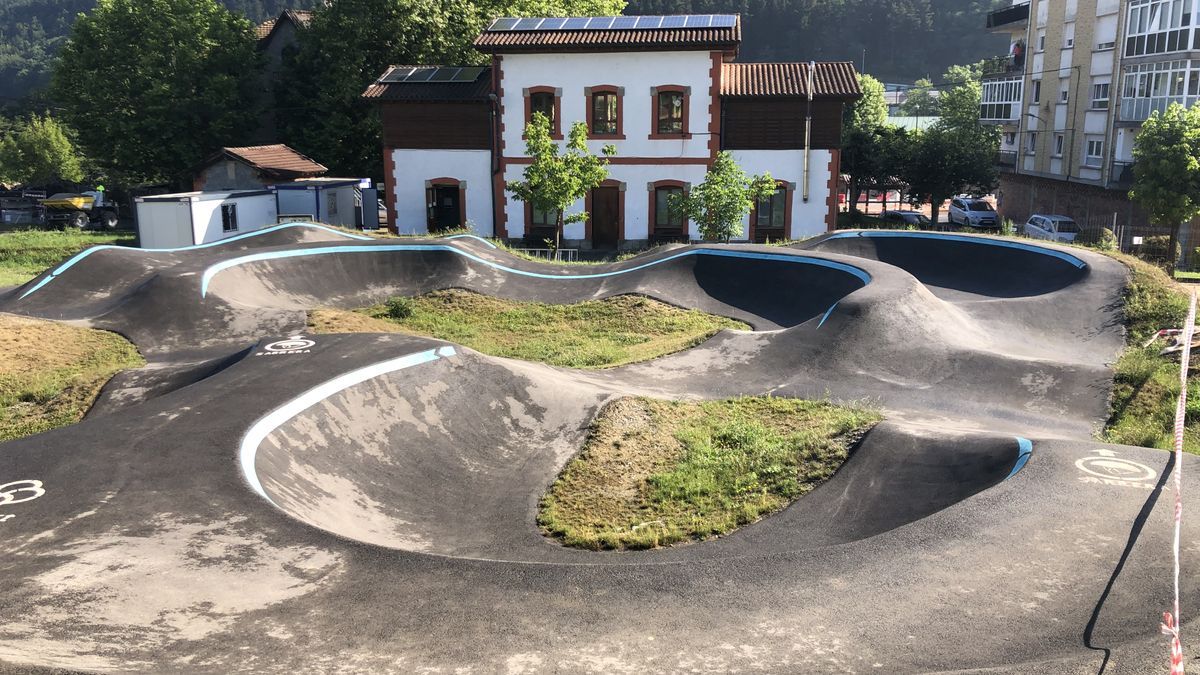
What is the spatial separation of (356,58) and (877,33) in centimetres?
11741

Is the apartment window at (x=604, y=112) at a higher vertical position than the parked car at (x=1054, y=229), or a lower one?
higher

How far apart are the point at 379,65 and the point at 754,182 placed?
2036 cm

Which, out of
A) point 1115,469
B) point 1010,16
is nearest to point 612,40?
point 1115,469

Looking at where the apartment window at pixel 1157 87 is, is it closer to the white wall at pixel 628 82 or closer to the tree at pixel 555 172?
the white wall at pixel 628 82

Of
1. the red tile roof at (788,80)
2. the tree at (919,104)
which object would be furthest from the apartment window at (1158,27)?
the tree at (919,104)

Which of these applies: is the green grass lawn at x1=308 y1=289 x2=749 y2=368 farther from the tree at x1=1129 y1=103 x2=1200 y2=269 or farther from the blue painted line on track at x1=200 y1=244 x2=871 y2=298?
the tree at x1=1129 y1=103 x2=1200 y2=269

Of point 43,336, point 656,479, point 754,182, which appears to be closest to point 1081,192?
point 754,182

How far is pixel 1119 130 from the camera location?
139 feet

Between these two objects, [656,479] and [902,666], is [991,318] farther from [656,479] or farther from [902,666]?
[902,666]

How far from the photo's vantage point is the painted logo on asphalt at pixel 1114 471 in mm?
9293

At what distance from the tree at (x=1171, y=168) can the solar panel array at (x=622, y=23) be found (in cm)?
1563

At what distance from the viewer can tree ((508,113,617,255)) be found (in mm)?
32000

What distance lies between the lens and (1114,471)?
9570mm

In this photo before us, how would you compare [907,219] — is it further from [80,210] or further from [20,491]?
[20,491]
